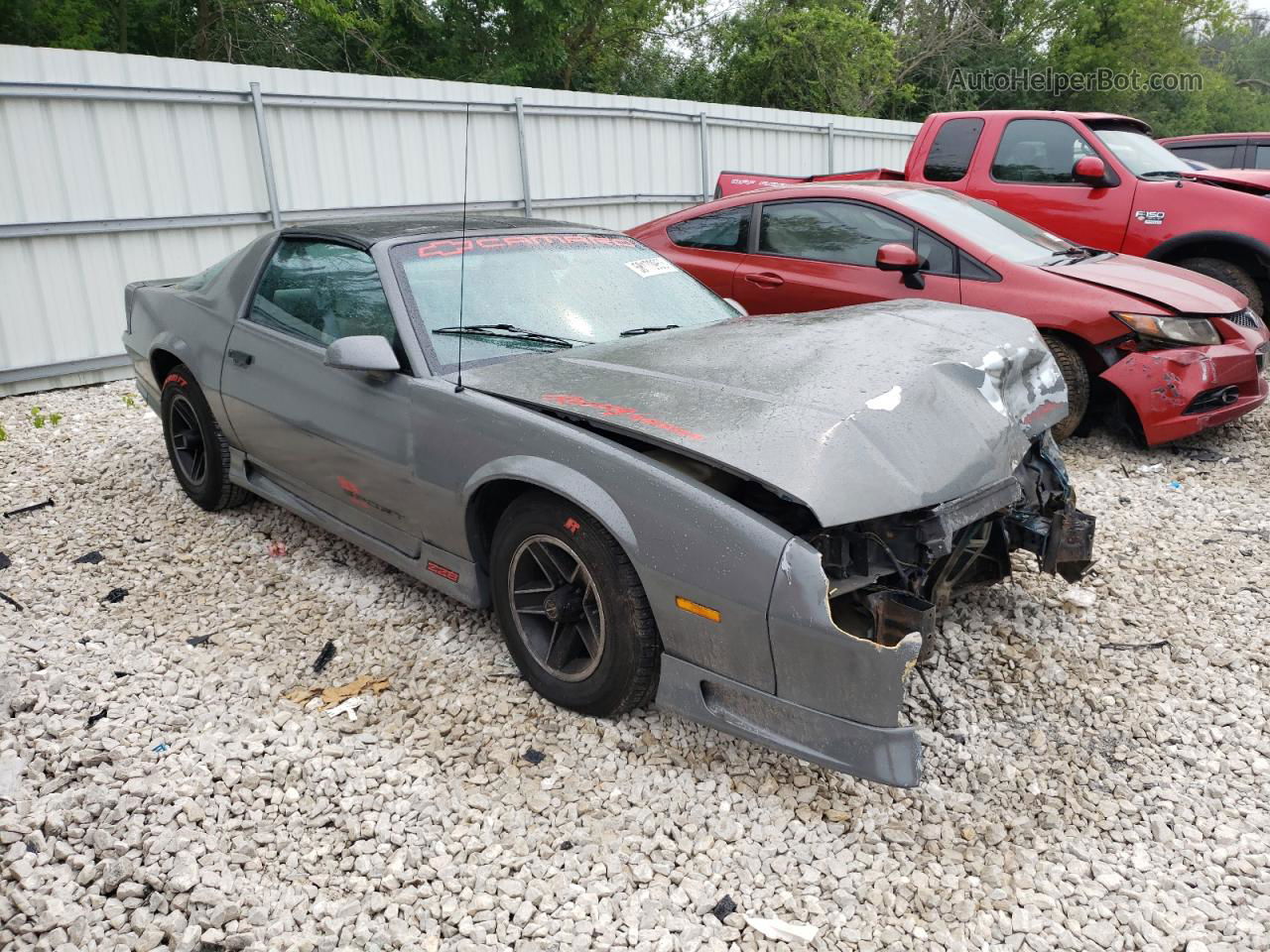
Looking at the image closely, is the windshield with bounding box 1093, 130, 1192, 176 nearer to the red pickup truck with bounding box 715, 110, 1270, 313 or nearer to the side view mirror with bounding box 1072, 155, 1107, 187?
the red pickup truck with bounding box 715, 110, 1270, 313

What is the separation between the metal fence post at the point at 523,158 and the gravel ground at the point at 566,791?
6.68 m

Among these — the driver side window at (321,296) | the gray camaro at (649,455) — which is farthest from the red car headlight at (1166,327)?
the driver side window at (321,296)

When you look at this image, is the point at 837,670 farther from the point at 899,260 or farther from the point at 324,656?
the point at 899,260

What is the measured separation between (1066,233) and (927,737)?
5.63m

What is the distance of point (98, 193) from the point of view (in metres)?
7.11

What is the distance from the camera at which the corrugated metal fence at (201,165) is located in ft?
22.4

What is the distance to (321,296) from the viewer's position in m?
3.83

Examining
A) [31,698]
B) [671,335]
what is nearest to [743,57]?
[671,335]

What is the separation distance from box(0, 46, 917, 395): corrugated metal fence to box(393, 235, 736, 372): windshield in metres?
4.86

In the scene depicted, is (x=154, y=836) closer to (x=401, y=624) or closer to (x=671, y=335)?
(x=401, y=624)

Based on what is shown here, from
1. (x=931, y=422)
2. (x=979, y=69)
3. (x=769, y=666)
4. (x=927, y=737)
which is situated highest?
(x=979, y=69)

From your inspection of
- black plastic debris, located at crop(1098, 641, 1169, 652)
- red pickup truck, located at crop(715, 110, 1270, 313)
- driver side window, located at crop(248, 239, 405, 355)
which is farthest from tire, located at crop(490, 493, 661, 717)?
red pickup truck, located at crop(715, 110, 1270, 313)

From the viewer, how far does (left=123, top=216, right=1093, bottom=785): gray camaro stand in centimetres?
244

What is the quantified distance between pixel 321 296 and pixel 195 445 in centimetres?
144
